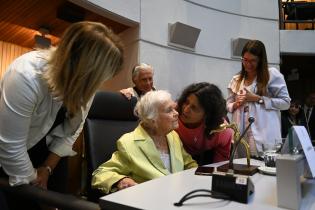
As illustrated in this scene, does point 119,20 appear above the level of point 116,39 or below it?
above

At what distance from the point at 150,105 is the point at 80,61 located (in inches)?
23.0

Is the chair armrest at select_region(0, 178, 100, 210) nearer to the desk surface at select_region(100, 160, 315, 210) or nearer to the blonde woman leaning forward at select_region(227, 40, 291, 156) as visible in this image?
the desk surface at select_region(100, 160, 315, 210)

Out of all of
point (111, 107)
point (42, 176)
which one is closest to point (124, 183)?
point (42, 176)

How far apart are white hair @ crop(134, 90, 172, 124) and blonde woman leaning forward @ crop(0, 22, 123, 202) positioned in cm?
44

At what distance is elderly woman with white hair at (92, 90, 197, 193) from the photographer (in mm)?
1428

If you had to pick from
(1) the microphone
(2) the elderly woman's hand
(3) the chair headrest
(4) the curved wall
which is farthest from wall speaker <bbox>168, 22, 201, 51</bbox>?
(1) the microphone

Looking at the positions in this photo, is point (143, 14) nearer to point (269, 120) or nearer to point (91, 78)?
point (269, 120)

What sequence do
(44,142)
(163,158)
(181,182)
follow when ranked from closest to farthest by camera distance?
(181,182)
(44,142)
(163,158)

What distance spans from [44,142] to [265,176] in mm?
979

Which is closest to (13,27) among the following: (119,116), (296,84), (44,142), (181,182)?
(119,116)

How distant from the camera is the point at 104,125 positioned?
1.92 meters

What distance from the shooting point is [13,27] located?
175 inches

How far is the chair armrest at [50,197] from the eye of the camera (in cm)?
94

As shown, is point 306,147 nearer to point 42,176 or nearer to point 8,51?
point 42,176
